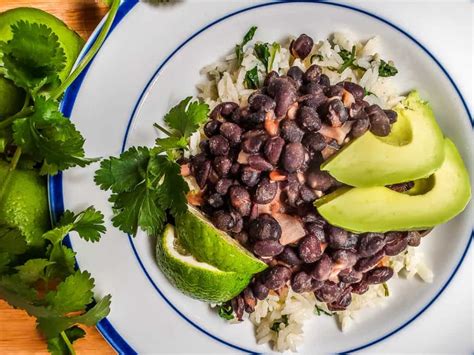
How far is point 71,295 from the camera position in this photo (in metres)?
2.15

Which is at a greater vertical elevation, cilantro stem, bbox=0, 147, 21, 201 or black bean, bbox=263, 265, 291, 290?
cilantro stem, bbox=0, 147, 21, 201

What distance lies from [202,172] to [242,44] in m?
0.53

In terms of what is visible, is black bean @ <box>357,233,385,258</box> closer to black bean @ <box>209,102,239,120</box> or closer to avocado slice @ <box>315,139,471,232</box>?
avocado slice @ <box>315,139,471,232</box>

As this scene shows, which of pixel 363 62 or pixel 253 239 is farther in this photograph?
pixel 363 62

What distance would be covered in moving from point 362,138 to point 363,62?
1.46ft

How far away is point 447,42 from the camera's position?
7.65 feet

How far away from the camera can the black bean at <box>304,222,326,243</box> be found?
2.15m

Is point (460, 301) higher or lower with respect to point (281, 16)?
lower

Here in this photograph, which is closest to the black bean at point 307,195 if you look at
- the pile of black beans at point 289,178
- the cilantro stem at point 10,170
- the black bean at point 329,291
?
the pile of black beans at point 289,178

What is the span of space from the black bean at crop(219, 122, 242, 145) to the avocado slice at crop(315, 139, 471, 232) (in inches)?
13.7

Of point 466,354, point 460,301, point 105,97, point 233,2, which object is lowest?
point 466,354

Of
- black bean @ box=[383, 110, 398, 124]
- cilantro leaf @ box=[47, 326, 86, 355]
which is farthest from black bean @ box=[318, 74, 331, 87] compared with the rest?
cilantro leaf @ box=[47, 326, 86, 355]

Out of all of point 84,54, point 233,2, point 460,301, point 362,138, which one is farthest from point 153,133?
point 460,301

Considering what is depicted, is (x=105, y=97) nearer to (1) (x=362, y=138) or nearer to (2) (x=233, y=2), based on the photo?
(2) (x=233, y=2)
